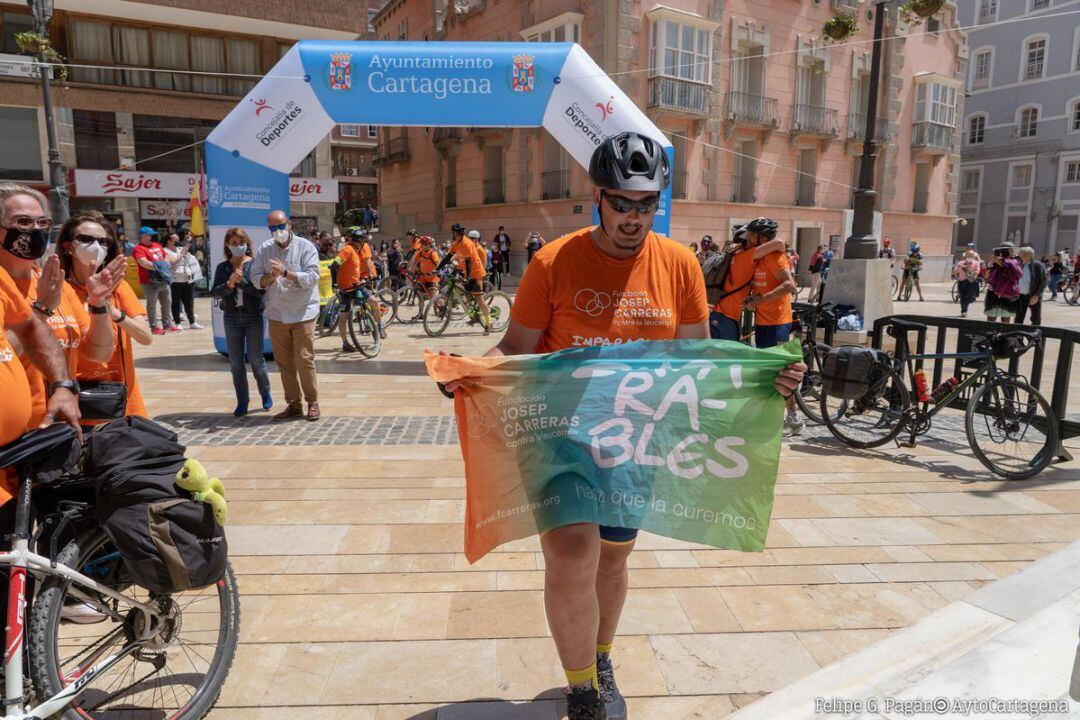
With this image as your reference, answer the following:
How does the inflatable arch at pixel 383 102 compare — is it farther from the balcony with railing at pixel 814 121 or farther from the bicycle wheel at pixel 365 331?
the balcony with railing at pixel 814 121

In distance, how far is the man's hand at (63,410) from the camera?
2520 mm

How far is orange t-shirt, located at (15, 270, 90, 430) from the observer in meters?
2.54

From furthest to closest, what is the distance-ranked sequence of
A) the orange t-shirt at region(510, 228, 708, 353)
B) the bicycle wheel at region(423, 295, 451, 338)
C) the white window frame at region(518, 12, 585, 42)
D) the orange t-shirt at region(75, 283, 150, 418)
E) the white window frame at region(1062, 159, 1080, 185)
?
the white window frame at region(1062, 159, 1080, 185) < the white window frame at region(518, 12, 585, 42) < the bicycle wheel at region(423, 295, 451, 338) < the orange t-shirt at region(75, 283, 150, 418) < the orange t-shirt at region(510, 228, 708, 353)

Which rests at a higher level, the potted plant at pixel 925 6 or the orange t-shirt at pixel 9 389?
the potted plant at pixel 925 6

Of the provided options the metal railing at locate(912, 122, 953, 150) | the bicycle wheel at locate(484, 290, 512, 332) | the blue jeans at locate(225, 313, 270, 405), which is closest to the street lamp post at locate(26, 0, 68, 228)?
the bicycle wheel at locate(484, 290, 512, 332)

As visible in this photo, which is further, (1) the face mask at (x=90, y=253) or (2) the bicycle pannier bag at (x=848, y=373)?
(2) the bicycle pannier bag at (x=848, y=373)

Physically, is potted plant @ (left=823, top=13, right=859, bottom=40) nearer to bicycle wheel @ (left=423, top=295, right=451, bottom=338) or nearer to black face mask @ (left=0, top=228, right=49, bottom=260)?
bicycle wheel @ (left=423, top=295, right=451, bottom=338)

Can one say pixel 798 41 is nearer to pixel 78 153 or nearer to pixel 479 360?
pixel 78 153

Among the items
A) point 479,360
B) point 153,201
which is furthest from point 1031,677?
point 153,201

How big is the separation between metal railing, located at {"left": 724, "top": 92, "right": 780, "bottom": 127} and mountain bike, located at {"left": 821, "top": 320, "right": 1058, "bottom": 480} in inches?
908

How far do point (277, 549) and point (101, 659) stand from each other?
1633 millimetres

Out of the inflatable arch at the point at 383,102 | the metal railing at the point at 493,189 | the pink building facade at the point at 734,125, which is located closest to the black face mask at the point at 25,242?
the inflatable arch at the point at 383,102

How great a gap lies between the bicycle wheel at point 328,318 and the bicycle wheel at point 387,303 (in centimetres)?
182

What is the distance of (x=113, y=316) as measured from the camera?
346cm
